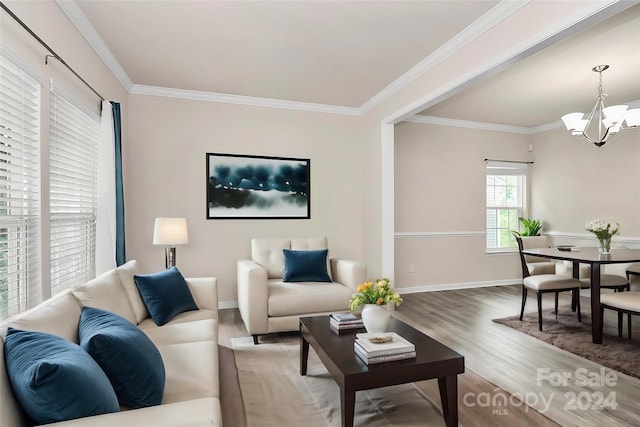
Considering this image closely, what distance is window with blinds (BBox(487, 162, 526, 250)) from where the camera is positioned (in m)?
5.76

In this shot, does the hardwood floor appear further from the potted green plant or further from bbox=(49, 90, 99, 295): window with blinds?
the potted green plant

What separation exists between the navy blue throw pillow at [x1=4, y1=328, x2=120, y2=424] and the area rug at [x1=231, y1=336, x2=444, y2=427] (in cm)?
105

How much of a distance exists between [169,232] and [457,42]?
10.3 feet

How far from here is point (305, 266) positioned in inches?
142

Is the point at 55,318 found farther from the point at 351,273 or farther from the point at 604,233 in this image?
the point at 604,233

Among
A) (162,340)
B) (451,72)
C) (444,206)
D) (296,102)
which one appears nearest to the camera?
(162,340)

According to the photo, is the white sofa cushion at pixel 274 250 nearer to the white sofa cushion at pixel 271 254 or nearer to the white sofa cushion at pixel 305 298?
the white sofa cushion at pixel 271 254

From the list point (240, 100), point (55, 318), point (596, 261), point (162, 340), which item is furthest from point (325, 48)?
point (596, 261)

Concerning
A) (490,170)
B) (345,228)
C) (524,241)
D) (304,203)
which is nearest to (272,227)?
(304,203)

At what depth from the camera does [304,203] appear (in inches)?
181

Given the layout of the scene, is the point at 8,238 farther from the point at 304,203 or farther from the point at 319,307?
the point at 304,203

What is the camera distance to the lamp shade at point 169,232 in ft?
11.1

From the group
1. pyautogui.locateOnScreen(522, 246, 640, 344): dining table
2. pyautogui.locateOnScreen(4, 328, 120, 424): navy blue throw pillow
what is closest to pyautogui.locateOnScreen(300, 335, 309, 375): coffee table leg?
pyautogui.locateOnScreen(4, 328, 120, 424): navy blue throw pillow

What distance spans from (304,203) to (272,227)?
0.53 meters
